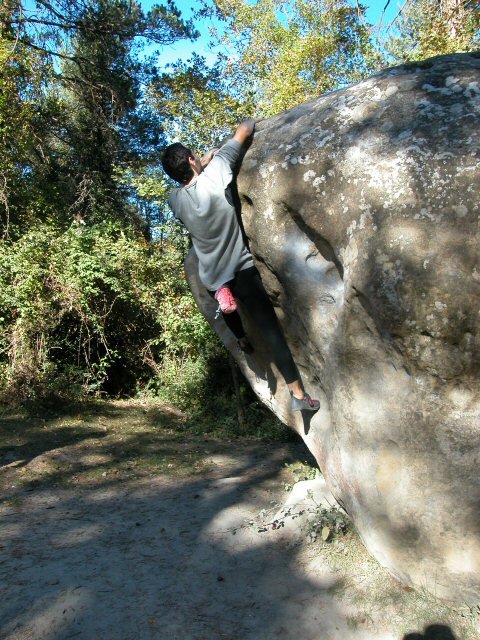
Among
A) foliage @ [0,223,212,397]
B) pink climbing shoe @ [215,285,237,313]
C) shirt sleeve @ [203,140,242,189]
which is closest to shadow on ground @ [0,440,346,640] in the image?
pink climbing shoe @ [215,285,237,313]

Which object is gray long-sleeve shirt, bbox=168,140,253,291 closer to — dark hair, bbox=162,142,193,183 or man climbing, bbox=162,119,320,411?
man climbing, bbox=162,119,320,411

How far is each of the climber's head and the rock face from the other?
1.49 feet

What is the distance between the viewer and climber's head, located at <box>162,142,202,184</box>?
445 centimetres

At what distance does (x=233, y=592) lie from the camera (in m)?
3.90

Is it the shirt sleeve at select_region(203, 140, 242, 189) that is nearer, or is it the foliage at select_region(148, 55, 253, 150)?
the shirt sleeve at select_region(203, 140, 242, 189)

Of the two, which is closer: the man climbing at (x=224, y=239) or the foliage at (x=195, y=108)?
the man climbing at (x=224, y=239)

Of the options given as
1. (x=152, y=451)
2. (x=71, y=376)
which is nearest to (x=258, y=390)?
(x=152, y=451)

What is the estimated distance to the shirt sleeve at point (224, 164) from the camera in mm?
4344

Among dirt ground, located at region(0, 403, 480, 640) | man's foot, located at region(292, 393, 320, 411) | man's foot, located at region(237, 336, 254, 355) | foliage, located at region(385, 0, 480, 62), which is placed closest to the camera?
dirt ground, located at region(0, 403, 480, 640)

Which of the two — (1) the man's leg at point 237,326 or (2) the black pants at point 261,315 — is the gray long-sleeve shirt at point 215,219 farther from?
(1) the man's leg at point 237,326

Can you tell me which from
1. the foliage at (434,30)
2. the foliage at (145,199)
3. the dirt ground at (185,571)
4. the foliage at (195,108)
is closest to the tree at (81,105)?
the foliage at (145,199)

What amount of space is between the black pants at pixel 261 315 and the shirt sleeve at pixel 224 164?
711mm

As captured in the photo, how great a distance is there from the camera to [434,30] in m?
10.4

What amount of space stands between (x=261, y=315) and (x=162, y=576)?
2.01 metres
